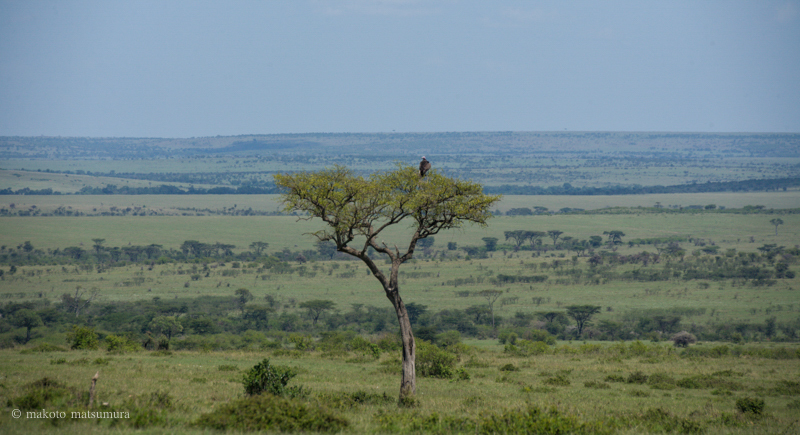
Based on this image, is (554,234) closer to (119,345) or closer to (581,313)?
(581,313)

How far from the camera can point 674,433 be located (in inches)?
463

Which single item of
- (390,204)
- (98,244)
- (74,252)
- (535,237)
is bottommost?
(74,252)

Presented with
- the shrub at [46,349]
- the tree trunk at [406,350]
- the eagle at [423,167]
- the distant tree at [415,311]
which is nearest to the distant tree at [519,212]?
the distant tree at [415,311]

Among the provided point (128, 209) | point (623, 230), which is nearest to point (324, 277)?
point (623, 230)

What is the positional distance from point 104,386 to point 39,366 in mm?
5562

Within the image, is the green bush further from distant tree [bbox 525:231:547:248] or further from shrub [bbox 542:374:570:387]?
distant tree [bbox 525:231:547:248]

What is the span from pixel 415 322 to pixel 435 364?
34.2 meters

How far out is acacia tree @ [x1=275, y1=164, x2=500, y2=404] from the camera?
A: 45.8 ft

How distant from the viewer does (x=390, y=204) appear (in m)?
14.3

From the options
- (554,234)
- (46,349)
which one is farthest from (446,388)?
(554,234)

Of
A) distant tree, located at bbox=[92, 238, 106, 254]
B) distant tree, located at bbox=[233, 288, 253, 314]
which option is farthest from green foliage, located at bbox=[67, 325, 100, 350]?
distant tree, located at bbox=[92, 238, 106, 254]

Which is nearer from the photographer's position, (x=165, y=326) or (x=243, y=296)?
(x=165, y=326)

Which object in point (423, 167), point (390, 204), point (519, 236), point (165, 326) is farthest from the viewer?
point (519, 236)

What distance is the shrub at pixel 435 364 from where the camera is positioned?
2075 cm
